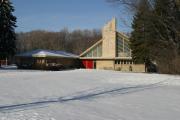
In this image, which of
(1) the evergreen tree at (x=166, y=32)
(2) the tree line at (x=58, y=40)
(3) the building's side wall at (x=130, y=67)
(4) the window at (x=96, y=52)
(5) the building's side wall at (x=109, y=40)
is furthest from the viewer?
(2) the tree line at (x=58, y=40)

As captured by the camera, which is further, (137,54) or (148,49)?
(137,54)

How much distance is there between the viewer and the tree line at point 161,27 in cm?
3497

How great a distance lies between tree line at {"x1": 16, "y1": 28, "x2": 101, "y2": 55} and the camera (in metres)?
126

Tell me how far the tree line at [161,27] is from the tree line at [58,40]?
8256 centimetres

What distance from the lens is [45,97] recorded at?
45.6 feet

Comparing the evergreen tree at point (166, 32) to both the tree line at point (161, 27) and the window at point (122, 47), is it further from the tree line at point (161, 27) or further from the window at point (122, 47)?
the window at point (122, 47)

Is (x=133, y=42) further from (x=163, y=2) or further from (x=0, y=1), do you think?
(x=0, y=1)

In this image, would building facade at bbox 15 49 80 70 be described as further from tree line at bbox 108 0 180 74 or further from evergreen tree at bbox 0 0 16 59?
tree line at bbox 108 0 180 74

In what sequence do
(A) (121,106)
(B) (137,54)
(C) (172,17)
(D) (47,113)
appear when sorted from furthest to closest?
(B) (137,54) → (C) (172,17) → (A) (121,106) → (D) (47,113)

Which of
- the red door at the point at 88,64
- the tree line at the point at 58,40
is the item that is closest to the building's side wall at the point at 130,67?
the red door at the point at 88,64

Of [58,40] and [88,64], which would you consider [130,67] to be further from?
[58,40]

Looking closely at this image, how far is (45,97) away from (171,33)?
2555 centimetres

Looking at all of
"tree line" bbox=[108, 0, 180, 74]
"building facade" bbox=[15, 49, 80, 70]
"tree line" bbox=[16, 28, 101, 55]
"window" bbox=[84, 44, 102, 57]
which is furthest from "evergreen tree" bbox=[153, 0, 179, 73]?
"tree line" bbox=[16, 28, 101, 55]

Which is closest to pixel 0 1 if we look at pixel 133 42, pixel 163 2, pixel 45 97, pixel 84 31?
pixel 133 42
